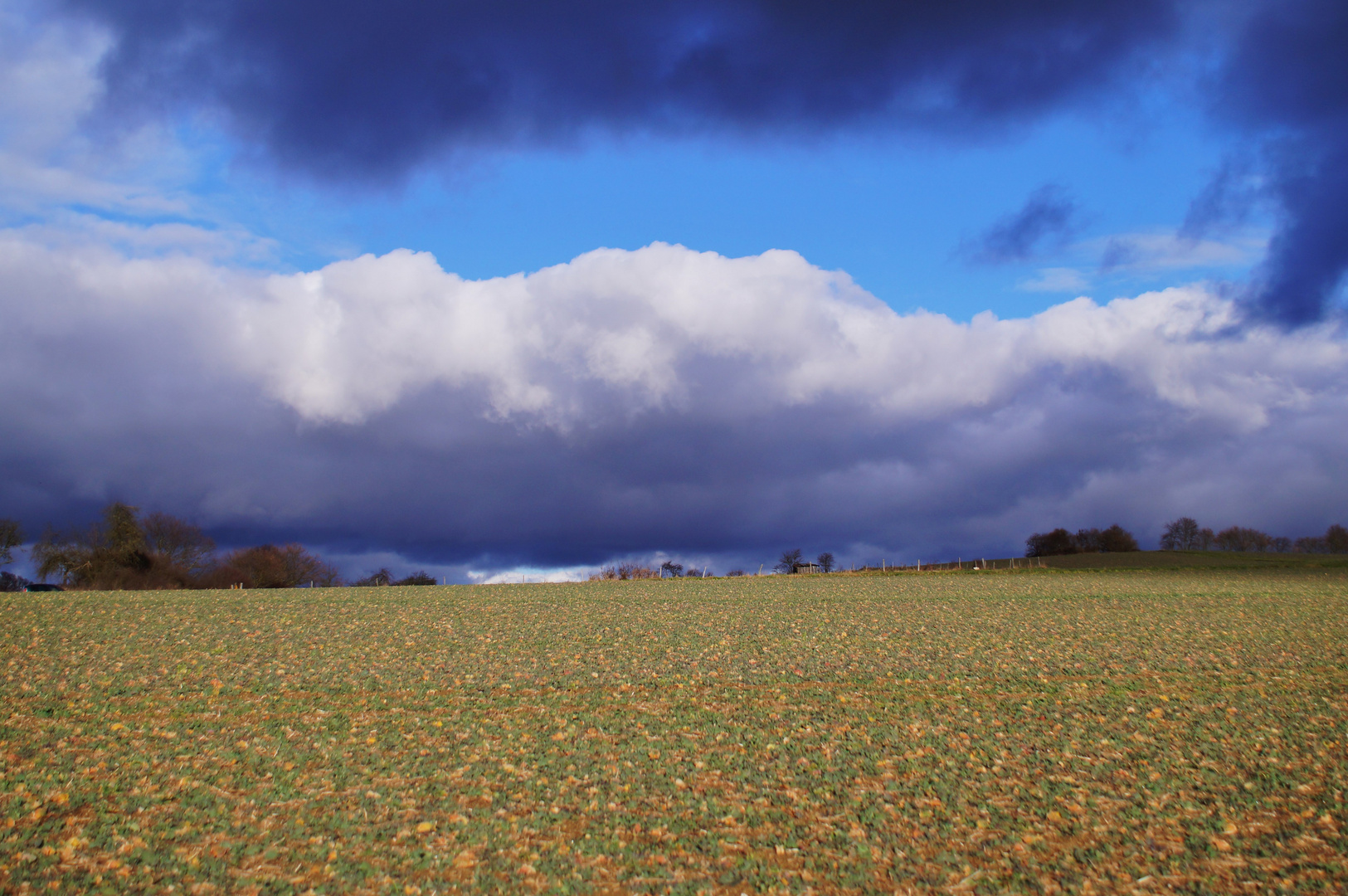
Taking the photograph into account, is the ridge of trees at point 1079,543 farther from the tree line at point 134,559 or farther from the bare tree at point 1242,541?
the tree line at point 134,559

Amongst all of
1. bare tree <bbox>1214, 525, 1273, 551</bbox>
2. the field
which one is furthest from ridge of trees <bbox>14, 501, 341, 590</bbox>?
bare tree <bbox>1214, 525, 1273, 551</bbox>

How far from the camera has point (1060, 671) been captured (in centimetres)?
1711

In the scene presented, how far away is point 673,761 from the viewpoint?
36.1 ft

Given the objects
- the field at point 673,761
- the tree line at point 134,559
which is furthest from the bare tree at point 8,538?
the field at point 673,761

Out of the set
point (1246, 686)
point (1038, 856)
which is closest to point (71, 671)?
point (1038, 856)

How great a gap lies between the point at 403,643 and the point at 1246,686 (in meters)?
18.4

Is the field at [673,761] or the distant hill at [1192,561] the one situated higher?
the distant hill at [1192,561]

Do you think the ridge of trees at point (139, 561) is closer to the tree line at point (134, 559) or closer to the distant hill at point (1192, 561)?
the tree line at point (134, 559)

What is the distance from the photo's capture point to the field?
7.89 meters

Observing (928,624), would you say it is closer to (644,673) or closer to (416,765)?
(644,673)

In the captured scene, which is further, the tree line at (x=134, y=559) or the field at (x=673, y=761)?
the tree line at (x=134, y=559)

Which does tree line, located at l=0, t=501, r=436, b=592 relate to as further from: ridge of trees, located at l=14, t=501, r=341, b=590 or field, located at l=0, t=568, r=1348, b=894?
field, located at l=0, t=568, r=1348, b=894

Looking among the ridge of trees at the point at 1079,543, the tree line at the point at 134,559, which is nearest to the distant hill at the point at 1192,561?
the ridge of trees at the point at 1079,543

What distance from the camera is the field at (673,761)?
7895 millimetres
